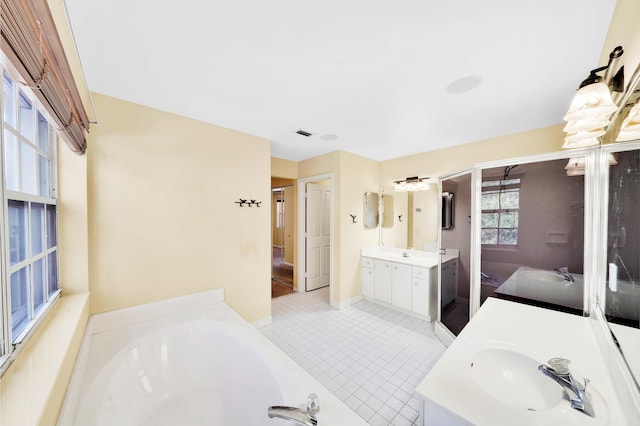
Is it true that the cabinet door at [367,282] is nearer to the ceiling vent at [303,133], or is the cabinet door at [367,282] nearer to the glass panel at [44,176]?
the ceiling vent at [303,133]

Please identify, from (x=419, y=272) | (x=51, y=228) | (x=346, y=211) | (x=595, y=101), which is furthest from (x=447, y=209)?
(x=51, y=228)

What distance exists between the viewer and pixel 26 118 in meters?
1.22

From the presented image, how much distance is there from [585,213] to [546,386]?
1.28 metres

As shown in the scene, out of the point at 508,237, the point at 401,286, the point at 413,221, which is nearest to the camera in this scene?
the point at 508,237

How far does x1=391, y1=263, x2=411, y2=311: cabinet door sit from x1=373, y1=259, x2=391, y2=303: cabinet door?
0.07 m

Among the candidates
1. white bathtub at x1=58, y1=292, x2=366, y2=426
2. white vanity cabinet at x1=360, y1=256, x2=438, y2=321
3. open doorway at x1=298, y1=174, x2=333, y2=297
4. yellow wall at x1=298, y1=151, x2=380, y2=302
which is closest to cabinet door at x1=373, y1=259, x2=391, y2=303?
white vanity cabinet at x1=360, y1=256, x2=438, y2=321

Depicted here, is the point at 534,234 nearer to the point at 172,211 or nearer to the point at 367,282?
the point at 367,282

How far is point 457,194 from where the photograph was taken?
2.56 metres

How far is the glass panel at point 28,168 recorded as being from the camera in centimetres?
120

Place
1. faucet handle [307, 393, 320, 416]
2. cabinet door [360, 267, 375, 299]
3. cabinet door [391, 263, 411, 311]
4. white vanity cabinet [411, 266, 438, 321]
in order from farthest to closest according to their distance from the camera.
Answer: cabinet door [360, 267, 375, 299] < cabinet door [391, 263, 411, 311] < white vanity cabinet [411, 266, 438, 321] < faucet handle [307, 393, 320, 416]

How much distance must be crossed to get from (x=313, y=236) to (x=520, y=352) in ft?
10.7

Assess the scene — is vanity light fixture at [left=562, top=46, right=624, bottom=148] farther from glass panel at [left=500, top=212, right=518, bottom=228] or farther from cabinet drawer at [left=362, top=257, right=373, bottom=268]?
cabinet drawer at [left=362, top=257, right=373, bottom=268]

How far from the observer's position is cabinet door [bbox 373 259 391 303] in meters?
3.33

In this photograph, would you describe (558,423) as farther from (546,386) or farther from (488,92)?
(488,92)
